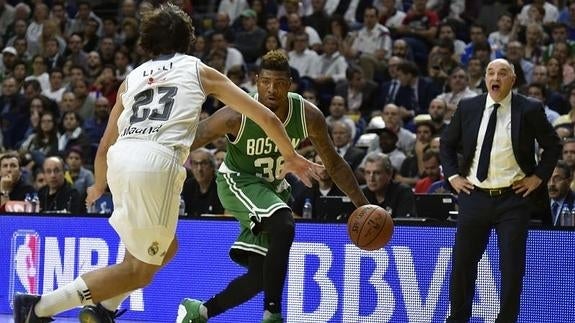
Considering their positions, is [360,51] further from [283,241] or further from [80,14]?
[283,241]

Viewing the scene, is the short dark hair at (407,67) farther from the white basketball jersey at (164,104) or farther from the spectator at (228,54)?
the white basketball jersey at (164,104)

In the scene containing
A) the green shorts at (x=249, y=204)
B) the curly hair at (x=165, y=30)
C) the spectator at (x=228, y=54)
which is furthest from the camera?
the spectator at (x=228, y=54)

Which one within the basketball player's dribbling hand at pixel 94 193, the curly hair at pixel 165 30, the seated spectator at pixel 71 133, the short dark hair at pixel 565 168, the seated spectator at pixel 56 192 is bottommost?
the seated spectator at pixel 56 192

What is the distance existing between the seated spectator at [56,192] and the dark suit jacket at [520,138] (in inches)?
201

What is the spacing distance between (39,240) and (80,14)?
31.3ft

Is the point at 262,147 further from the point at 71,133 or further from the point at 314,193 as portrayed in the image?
the point at 71,133

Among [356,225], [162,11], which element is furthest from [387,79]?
[162,11]

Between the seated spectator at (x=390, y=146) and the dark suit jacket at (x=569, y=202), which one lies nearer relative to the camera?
the dark suit jacket at (x=569, y=202)

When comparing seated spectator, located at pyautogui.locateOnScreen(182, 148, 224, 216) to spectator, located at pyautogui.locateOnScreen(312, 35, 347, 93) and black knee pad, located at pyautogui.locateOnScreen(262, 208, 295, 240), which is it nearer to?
black knee pad, located at pyautogui.locateOnScreen(262, 208, 295, 240)

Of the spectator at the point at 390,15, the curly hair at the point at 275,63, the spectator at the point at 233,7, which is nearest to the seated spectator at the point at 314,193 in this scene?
the curly hair at the point at 275,63

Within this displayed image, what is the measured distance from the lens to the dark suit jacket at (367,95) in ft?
50.9

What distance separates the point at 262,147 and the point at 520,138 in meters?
1.85

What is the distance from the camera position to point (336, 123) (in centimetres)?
1368

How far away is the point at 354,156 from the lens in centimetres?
1292
